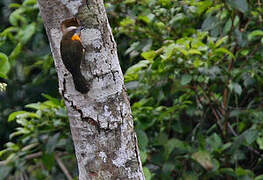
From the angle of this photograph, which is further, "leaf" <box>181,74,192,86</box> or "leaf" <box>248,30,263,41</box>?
"leaf" <box>248,30,263,41</box>

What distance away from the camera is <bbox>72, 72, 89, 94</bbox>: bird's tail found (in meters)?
0.81

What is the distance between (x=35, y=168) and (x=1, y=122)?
43cm

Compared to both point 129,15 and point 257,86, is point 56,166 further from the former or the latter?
point 257,86

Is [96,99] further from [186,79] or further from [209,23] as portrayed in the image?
[209,23]

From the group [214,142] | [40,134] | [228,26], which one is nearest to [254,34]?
[228,26]

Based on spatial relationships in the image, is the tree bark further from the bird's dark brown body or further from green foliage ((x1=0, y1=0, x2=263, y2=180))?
green foliage ((x1=0, y1=0, x2=263, y2=180))

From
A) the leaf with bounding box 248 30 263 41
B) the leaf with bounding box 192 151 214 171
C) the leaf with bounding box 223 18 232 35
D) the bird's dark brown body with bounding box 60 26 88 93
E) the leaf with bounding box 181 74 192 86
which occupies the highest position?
the bird's dark brown body with bounding box 60 26 88 93

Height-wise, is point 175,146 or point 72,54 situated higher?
point 72,54

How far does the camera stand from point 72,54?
78cm

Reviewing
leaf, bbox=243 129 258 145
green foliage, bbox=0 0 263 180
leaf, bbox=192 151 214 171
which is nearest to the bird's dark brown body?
green foliage, bbox=0 0 263 180

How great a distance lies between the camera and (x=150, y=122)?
5.05ft

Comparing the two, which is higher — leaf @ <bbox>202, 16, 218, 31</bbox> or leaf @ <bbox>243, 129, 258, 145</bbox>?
leaf @ <bbox>202, 16, 218, 31</bbox>

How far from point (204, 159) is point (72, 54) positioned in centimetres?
88

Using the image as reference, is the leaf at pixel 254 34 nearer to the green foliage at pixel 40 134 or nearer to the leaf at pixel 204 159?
the leaf at pixel 204 159
